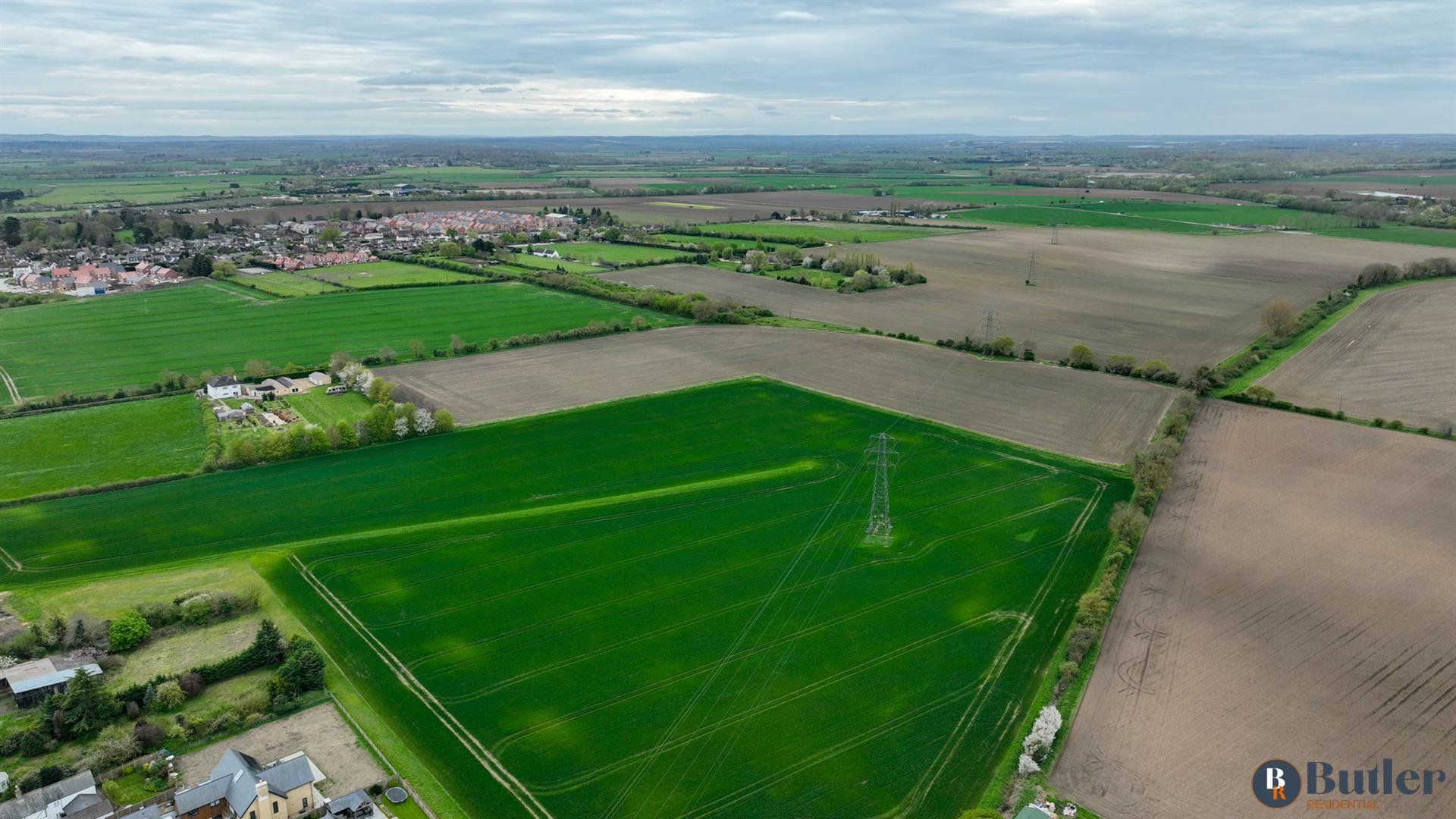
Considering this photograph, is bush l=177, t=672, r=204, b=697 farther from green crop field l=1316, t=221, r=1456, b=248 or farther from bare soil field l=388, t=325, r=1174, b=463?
green crop field l=1316, t=221, r=1456, b=248

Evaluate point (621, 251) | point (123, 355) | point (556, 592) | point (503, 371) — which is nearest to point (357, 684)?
point (556, 592)

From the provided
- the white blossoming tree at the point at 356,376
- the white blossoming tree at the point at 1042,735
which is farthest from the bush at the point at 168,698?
the white blossoming tree at the point at 356,376

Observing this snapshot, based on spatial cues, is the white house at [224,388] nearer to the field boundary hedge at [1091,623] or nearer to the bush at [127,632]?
the bush at [127,632]

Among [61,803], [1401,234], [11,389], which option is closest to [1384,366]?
[61,803]

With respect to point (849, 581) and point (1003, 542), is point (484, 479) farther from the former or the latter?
point (1003, 542)

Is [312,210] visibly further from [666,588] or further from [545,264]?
[666,588]
